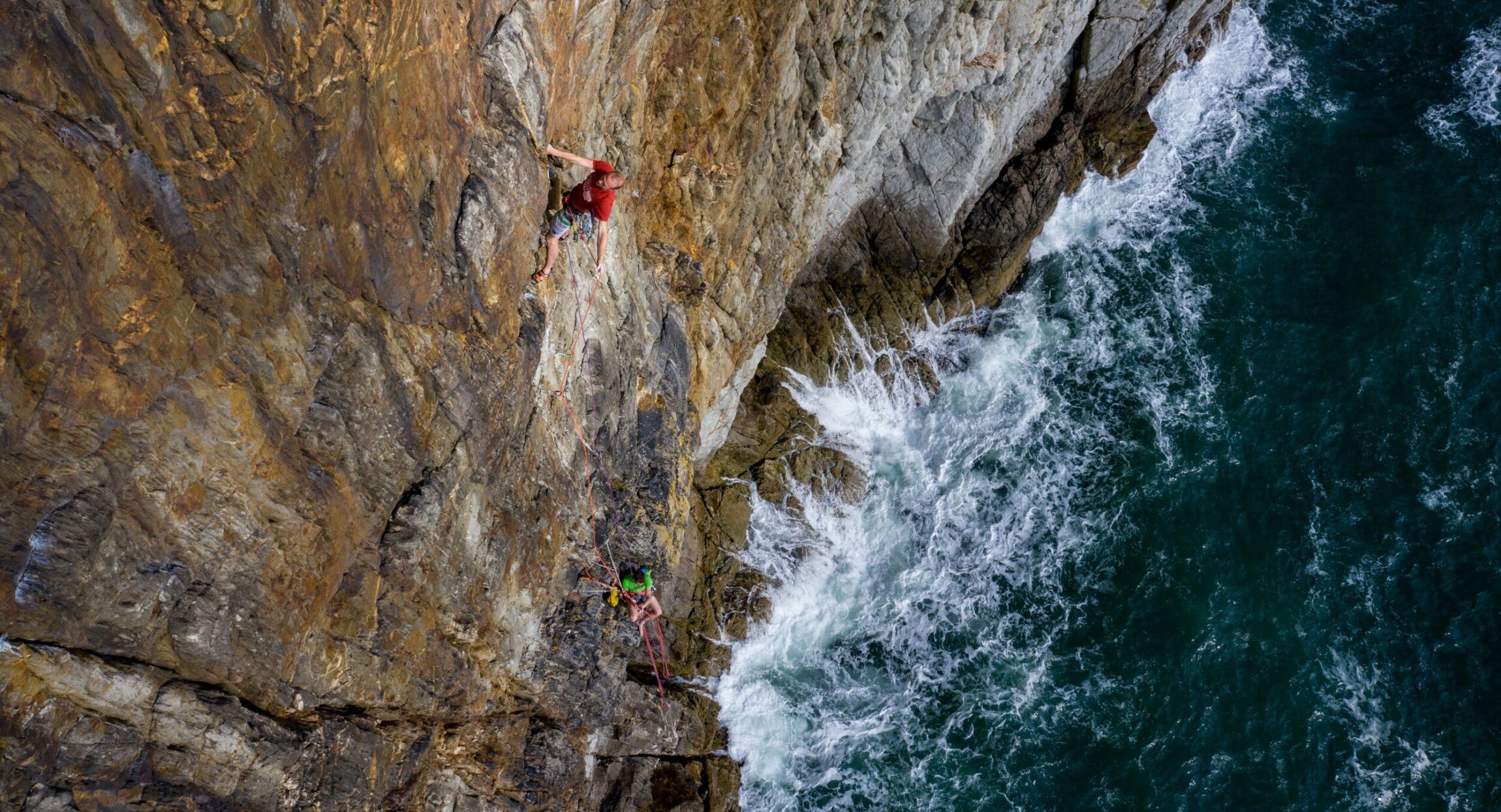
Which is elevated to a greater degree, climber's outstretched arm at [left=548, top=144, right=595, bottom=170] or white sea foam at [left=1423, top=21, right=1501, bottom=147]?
white sea foam at [left=1423, top=21, right=1501, bottom=147]

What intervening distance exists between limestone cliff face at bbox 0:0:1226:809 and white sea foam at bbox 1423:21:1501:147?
48.8ft

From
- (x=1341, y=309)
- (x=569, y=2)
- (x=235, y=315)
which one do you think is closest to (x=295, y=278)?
(x=235, y=315)

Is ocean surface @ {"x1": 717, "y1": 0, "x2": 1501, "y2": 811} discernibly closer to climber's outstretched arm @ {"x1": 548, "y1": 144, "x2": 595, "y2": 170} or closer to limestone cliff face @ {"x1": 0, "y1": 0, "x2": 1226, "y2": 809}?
limestone cliff face @ {"x1": 0, "y1": 0, "x2": 1226, "y2": 809}

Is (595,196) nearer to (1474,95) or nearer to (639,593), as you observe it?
(639,593)

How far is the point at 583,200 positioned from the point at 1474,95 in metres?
26.5

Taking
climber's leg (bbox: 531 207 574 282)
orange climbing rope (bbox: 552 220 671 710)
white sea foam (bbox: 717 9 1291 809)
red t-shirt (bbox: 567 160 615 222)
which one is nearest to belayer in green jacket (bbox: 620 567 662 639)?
orange climbing rope (bbox: 552 220 671 710)

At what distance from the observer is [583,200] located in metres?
11.1

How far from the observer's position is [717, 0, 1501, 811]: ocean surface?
17.6 meters

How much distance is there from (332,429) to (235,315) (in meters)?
1.51

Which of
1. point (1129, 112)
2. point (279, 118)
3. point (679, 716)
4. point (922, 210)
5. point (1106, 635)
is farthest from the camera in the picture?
point (1129, 112)

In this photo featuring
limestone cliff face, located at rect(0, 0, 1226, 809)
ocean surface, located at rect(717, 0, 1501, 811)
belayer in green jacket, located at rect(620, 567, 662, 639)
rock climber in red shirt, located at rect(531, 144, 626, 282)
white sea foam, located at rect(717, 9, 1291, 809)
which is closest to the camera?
limestone cliff face, located at rect(0, 0, 1226, 809)

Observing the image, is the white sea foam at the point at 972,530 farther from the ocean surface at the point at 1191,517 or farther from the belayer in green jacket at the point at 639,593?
the belayer in green jacket at the point at 639,593

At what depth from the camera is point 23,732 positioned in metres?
6.12

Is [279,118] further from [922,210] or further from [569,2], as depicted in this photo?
[922,210]
